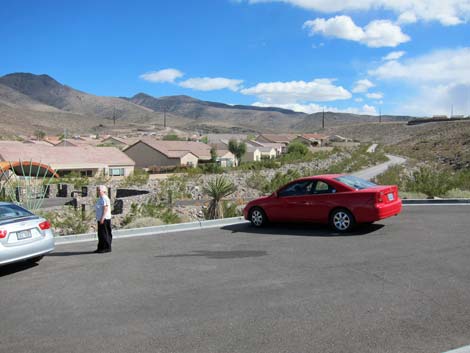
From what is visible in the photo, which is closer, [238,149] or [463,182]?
[463,182]

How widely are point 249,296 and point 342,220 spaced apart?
5.03 m

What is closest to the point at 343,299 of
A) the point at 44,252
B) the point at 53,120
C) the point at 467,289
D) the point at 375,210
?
the point at 467,289

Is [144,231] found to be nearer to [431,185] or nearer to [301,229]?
[301,229]

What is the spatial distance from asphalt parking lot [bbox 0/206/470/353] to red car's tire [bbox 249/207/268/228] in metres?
1.74

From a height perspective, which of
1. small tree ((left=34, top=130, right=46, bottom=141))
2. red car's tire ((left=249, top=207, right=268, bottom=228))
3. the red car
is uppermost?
small tree ((left=34, top=130, right=46, bottom=141))

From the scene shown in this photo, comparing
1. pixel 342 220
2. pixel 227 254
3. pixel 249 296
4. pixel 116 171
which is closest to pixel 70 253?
pixel 227 254

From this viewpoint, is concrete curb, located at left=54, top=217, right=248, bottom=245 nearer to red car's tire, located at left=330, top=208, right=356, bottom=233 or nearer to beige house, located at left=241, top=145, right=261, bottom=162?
red car's tire, located at left=330, top=208, right=356, bottom=233

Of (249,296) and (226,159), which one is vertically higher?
(226,159)

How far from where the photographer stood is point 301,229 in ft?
38.6

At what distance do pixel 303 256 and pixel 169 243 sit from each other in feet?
10.7

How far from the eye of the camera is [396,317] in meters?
5.60

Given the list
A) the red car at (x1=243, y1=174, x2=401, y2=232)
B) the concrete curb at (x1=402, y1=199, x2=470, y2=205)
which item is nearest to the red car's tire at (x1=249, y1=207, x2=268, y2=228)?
the red car at (x1=243, y1=174, x2=401, y2=232)

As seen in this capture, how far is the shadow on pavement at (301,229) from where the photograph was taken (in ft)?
36.0

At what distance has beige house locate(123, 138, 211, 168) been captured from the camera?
73.8 meters
